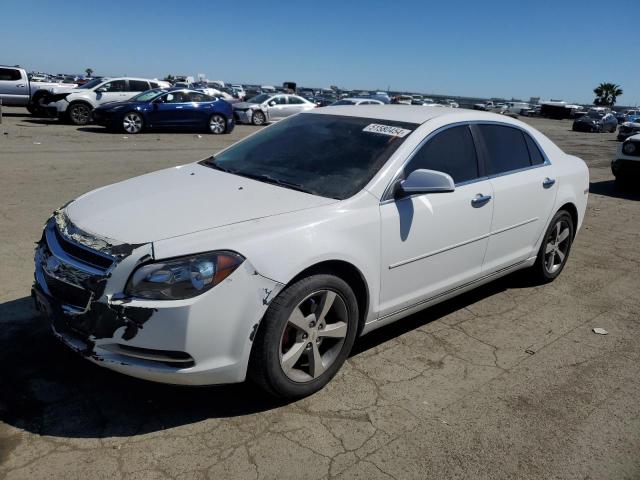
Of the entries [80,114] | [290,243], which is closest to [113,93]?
[80,114]

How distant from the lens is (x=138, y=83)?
63.5 feet

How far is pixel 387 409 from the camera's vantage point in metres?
3.04

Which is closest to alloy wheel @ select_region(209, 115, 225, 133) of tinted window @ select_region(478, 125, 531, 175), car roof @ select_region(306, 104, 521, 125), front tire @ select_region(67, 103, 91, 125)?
front tire @ select_region(67, 103, 91, 125)

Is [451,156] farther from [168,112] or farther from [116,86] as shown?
[116,86]

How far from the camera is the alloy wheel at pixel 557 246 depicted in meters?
4.96

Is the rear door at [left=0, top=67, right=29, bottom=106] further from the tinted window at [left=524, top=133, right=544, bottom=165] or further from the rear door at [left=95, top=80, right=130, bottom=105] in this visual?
the tinted window at [left=524, top=133, right=544, bottom=165]

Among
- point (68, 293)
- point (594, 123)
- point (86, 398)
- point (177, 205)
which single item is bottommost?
point (86, 398)

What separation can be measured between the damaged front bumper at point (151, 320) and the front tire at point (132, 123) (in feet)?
49.9

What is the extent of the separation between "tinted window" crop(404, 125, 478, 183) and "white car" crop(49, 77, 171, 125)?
17158 millimetres

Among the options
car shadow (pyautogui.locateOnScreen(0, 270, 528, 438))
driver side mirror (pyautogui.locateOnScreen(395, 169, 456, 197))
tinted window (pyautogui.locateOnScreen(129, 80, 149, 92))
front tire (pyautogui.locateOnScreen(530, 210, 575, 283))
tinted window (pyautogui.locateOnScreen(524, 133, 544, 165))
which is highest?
tinted window (pyautogui.locateOnScreen(524, 133, 544, 165))

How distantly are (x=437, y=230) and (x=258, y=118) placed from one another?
2062 cm

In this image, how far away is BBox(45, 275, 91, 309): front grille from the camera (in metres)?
2.64

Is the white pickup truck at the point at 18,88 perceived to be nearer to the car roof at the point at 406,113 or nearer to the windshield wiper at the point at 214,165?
the windshield wiper at the point at 214,165

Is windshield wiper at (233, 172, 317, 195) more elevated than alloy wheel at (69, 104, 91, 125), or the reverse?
windshield wiper at (233, 172, 317, 195)
